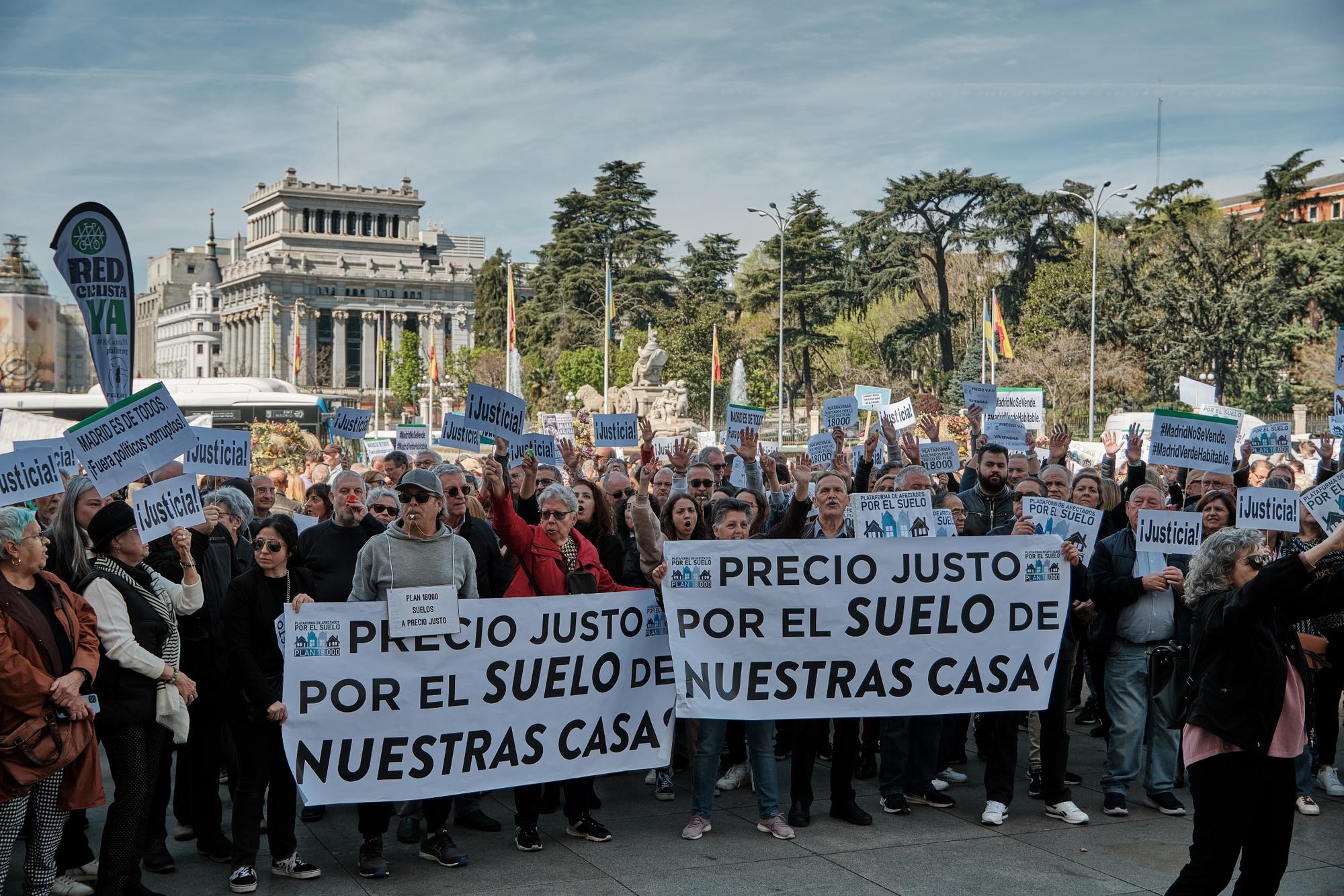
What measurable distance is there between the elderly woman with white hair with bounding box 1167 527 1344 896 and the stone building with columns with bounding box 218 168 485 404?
118055mm

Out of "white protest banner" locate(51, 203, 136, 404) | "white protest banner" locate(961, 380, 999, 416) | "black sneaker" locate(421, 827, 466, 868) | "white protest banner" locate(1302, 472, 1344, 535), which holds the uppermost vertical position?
"white protest banner" locate(51, 203, 136, 404)

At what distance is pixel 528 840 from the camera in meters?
6.55

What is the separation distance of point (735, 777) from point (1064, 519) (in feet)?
7.90

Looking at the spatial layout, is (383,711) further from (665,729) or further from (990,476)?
(990,476)

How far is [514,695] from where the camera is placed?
21.7 feet

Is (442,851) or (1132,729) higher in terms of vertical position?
(1132,729)

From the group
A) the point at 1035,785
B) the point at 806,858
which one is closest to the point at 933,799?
the point at 1035,785

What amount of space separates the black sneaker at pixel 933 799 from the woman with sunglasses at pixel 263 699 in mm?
3236

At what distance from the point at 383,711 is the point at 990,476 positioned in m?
4.39

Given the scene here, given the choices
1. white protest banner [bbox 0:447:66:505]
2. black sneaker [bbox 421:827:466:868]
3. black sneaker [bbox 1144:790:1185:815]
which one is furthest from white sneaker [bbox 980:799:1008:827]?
white protest banner [bbox 0:447:66:505]

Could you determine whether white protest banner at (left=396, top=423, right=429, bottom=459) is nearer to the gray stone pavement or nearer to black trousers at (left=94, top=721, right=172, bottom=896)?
the gray stone pavement

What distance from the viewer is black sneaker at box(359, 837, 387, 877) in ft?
20.1

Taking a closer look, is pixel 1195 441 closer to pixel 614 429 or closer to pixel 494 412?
pixel 494 412

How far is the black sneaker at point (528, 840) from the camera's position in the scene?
21.5 feet
